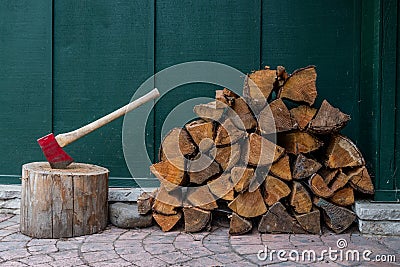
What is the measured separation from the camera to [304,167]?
3.63m

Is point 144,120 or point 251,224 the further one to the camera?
point 144,120

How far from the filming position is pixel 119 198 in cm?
414

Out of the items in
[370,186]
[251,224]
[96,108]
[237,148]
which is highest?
[96,108]

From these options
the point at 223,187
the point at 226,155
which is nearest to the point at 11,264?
the point at 223,187

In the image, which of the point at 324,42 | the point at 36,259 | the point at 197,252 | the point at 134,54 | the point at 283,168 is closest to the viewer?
the point at 36,259

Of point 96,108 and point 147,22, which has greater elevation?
point 147,22

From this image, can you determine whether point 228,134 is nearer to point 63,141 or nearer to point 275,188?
point 275,188

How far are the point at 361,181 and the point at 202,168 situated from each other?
1282 mm

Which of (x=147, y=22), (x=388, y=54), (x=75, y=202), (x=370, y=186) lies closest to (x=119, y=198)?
(x=75, y=202)

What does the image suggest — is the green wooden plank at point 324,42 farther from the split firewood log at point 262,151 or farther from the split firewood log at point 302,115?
the split firewood log at point 262,151

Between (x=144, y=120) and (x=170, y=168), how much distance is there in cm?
72

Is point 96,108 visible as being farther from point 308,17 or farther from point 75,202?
point 308,17

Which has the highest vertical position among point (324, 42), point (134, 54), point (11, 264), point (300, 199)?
point (324, 42)

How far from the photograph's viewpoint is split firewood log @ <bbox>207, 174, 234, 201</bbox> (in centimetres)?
366
